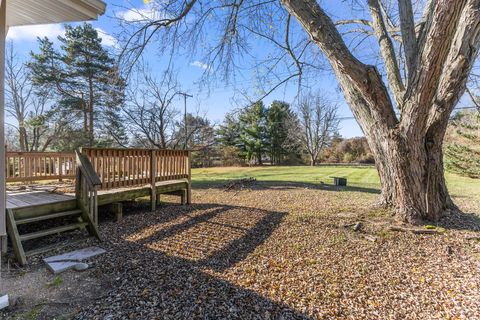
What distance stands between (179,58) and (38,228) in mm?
4673

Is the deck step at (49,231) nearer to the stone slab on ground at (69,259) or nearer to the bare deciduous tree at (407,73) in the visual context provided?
the stone slab on ground at (69,259)

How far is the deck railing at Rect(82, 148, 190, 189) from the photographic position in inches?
170

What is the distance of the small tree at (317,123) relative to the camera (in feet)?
82.9

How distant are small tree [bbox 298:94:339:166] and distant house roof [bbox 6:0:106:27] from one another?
78.3ft

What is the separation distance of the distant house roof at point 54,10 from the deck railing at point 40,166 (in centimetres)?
429

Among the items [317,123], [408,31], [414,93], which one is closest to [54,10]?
[414,93]

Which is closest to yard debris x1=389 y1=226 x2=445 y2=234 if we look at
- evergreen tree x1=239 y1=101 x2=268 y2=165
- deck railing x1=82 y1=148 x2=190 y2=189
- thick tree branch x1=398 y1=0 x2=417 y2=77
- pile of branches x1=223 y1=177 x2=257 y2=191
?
thick tree branch x1=398 y1=0 x2=417 y2=77

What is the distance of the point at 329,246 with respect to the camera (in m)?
3.31

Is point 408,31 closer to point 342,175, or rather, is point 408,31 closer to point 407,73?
point 407,73

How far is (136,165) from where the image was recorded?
4.95m

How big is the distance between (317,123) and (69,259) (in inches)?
1026

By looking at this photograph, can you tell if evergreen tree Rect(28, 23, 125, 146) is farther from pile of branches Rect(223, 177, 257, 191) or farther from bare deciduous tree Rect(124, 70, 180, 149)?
pile of branches Rect(223, 177, 257, 191)

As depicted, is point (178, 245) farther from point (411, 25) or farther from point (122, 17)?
point (411, 25)

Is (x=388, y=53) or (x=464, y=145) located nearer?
(x=388, y=53)
